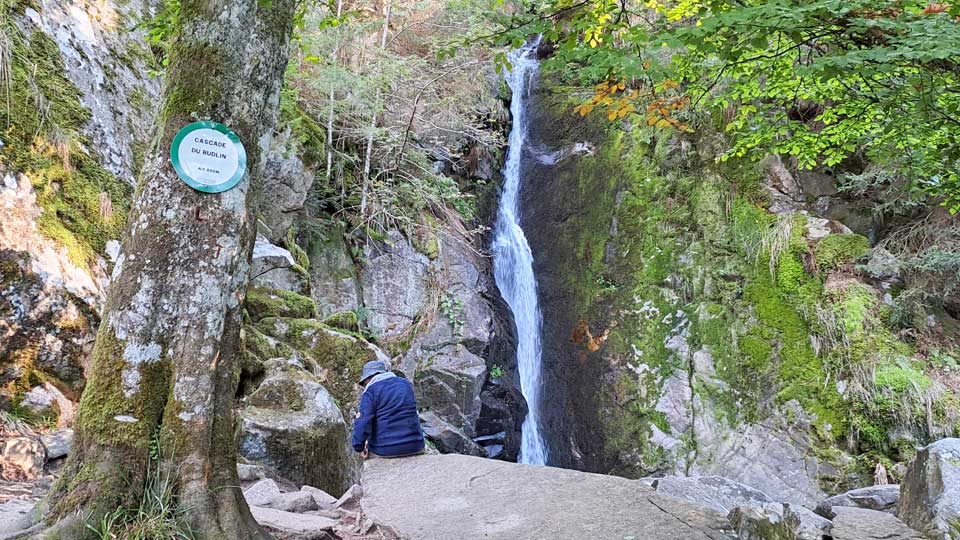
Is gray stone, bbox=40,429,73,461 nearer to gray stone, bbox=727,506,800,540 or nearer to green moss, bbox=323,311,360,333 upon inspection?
gray stone, bbox=727,506,800,540

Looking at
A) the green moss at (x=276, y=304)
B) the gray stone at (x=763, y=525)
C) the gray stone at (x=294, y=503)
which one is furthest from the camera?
the green moss at (x=276, y=304)

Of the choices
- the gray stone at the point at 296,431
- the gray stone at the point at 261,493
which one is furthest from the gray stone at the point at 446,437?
the gray stone at the point at 261,493

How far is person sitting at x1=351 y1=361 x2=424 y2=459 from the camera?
4.46 meters

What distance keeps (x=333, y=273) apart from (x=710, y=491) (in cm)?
744

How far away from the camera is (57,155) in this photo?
4.36 meters

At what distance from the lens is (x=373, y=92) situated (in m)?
10.0

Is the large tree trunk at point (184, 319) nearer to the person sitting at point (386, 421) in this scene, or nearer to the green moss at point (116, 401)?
the green moss at point (116, 401)

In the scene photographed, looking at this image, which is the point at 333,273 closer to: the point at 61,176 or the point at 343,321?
the point at 343,321

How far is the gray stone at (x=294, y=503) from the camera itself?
3.34 metres

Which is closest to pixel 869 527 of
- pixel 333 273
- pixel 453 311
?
pixel 453 311

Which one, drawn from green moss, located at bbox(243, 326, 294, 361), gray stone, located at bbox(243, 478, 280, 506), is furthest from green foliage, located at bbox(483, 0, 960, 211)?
green moss, located at bbox(243, 326, 294, 361)

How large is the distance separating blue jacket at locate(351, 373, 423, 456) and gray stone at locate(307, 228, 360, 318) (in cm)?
539

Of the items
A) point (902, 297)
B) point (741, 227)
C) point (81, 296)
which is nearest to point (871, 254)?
point (902, 297)

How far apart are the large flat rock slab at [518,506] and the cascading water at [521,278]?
6413mm
